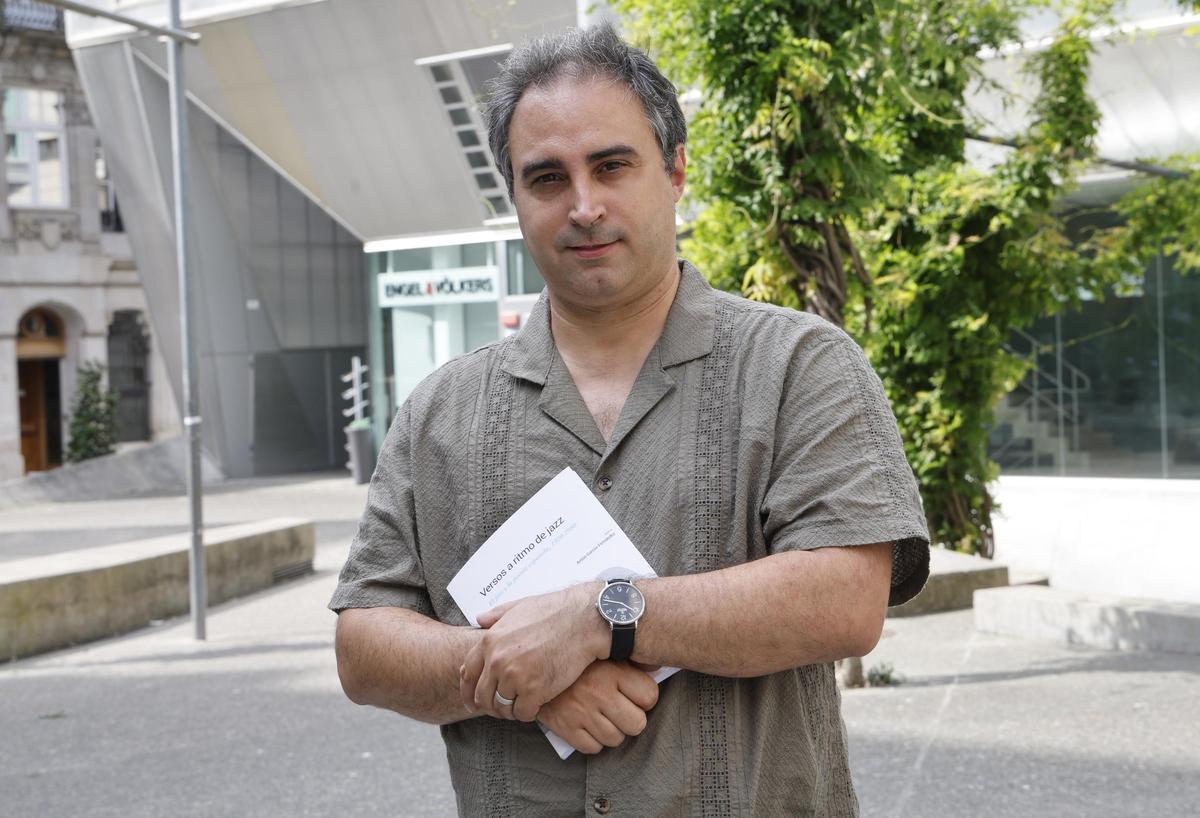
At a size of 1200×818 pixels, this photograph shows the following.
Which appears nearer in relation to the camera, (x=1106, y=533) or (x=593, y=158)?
(x=593, y=158)

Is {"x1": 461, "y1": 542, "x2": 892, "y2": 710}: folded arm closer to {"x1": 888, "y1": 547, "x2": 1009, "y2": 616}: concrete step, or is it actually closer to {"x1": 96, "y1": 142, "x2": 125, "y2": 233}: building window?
{"x1": 888, "y1": 547, "x2": 1009, "y2": 616}: concrete step

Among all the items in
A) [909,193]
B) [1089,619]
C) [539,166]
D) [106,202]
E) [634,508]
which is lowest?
[1089,619]

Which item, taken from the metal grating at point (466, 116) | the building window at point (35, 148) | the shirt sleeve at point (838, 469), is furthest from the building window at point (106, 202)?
the shirt sleeve at point (838, 469)

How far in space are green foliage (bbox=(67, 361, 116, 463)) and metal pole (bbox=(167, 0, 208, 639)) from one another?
1753 cm

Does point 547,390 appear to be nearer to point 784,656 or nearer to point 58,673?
point 784,656

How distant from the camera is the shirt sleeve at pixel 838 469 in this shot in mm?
1755

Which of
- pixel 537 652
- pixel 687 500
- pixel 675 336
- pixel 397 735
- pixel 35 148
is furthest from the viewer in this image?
pixel 35 148

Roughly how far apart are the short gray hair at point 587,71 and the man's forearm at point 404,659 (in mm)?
656

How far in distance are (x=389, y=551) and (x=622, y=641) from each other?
1.33 ft

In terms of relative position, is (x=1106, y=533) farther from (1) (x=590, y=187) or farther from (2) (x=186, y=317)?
(1) (x=590, y=187)

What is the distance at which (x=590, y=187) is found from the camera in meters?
1.91

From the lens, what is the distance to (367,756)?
632 cm

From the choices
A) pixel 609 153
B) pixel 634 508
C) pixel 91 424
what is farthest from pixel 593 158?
pixel 91 424

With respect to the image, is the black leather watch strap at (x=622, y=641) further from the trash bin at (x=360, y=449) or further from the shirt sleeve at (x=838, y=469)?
the trash bin at (x=360, y=449)
